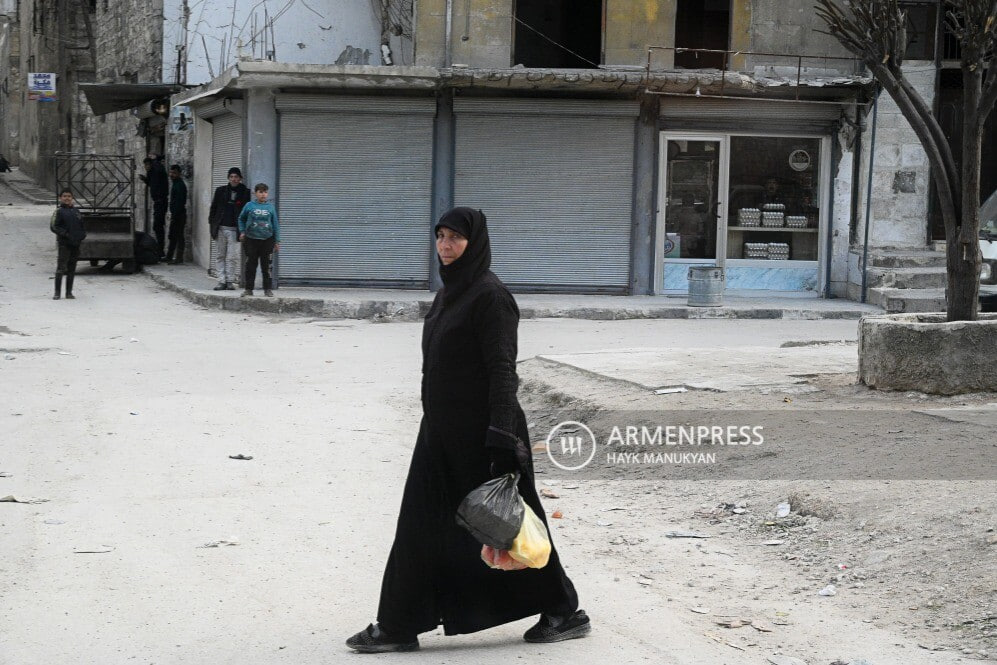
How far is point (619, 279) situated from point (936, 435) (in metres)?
12.9

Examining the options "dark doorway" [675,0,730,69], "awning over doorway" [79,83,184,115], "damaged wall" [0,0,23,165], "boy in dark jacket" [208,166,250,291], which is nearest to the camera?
"boy in dark jacket" [208,166,250,291]

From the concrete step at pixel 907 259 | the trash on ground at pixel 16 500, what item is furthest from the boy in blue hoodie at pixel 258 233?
the trash on ground at pixel 16 500

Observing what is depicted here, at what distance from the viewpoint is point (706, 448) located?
7.97 meters

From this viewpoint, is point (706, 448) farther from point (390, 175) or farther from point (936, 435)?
point (390, 175)

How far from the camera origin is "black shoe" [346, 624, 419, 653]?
4.55m

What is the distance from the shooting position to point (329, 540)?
6.17m

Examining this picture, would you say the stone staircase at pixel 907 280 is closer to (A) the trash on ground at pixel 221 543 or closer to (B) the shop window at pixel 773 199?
(B) the shop window at pixel 773 199

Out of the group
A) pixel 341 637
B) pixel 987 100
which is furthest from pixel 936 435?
pixel 341 637

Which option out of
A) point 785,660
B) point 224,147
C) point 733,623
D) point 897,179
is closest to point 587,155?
point 897,179

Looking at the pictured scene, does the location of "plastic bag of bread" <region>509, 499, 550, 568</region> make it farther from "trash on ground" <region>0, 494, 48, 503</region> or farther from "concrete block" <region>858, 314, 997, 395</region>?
"concrete block" <region>858, 314, 997, 395</region>

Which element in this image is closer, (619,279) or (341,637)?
(341,637)

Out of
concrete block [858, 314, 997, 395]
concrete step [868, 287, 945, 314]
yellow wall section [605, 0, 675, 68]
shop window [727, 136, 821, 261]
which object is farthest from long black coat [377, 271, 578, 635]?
shop window [727, 136, 821, 261]

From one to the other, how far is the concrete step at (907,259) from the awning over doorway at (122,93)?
12.6 metres

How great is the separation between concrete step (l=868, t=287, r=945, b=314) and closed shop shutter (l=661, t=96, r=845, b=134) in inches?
117
